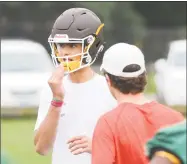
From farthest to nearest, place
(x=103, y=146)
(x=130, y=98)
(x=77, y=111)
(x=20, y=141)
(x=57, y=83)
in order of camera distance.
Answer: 1. (x=20, y=141)
2. (x=77, y=111)
3. (x=57, y=83)
4. (x=130, y=98)
5. (x=103, y=146)

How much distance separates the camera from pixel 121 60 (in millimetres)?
4312

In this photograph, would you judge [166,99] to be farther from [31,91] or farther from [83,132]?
[83,132]

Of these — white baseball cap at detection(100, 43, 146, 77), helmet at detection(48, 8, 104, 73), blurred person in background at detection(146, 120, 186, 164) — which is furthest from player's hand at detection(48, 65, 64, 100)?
blurred person in background at detection(146, 120, 186, 164)

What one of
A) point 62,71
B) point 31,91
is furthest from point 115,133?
point 31,91

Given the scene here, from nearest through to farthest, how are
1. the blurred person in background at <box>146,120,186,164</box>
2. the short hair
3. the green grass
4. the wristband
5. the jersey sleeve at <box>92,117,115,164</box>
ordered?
the blurred person in background at <box>146,120,186,164</box>
the jersey sleeve at <box>92,117,115,164</box>
the short hair
the wristband
the green grass

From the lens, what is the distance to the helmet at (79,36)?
4676 millimetres

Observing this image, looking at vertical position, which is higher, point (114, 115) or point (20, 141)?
Result: point (114, 115)

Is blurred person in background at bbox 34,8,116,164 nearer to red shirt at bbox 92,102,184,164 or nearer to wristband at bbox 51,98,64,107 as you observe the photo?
wristband at bbox 51,98,64,107

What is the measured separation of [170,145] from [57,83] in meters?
1.85

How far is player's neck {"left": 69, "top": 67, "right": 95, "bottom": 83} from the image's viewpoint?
4.81m

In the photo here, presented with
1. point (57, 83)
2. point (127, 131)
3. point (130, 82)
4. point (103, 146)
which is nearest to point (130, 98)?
point (130, 82)

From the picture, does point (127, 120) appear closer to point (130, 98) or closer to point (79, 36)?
point (130, 98)

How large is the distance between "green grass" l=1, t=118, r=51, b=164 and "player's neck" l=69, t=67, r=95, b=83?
724 centimetres

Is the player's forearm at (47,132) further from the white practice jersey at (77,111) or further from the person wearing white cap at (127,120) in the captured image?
the person wearing white cap at (127,120)
